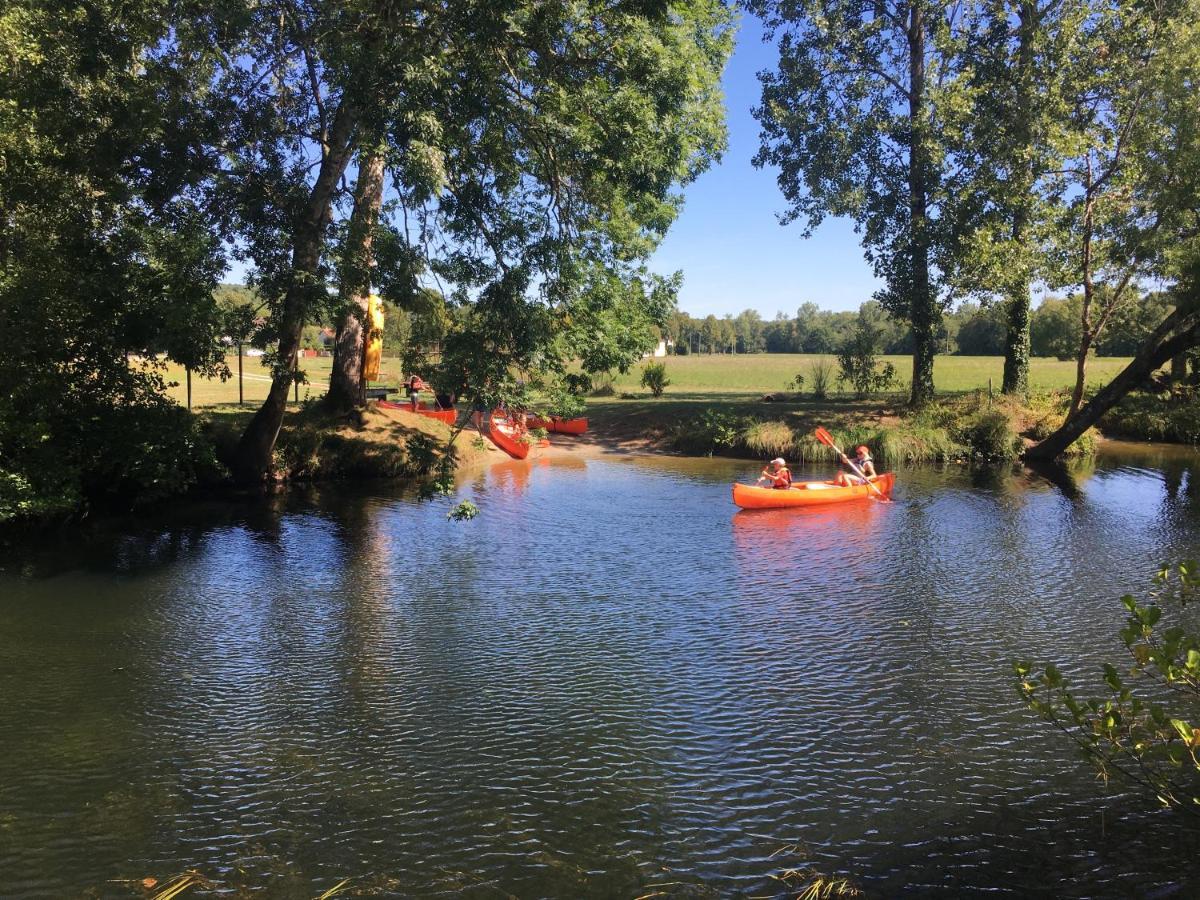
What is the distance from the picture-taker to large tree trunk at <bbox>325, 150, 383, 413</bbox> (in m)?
14.2

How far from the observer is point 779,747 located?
23.4ft

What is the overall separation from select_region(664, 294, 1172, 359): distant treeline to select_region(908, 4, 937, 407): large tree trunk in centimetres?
69

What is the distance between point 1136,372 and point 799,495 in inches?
441

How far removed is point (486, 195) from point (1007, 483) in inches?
568

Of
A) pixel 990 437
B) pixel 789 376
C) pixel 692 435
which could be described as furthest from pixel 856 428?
pixel 789 376

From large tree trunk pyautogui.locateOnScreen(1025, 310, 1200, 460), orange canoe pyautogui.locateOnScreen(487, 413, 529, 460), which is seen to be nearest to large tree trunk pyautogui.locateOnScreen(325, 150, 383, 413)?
orange canoe pyautogui.locateOnScreen(487, 413, 529, 460)

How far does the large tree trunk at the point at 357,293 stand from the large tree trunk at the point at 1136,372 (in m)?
18.7

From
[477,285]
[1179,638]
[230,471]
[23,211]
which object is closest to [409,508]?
[230,471]

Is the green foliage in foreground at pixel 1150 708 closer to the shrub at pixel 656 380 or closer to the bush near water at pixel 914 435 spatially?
the bush near water at pixel 914 435

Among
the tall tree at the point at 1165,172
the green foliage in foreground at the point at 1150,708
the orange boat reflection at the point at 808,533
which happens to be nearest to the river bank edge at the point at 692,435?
the tall tree at the point at 1165,172

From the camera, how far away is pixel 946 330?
3388cm

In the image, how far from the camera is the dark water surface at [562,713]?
5543 millimetres

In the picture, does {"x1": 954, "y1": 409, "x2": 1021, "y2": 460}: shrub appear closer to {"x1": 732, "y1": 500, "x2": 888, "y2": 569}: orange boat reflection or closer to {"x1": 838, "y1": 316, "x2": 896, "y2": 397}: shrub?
{"x1": 838, "y1": 316, "x2": 896, "y2": 397}: shrub

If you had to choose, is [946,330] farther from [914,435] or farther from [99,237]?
[99,237]
